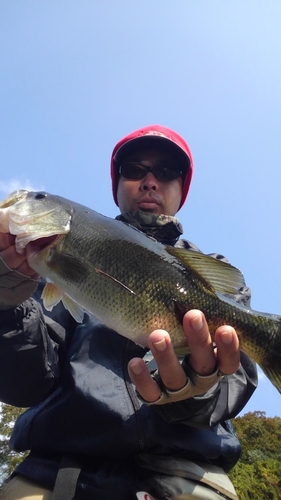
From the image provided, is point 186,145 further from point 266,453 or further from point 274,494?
point 266,453

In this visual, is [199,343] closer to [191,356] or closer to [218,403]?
[191,356]

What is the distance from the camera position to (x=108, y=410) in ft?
8.61

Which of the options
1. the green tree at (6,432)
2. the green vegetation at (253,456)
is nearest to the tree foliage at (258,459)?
the green vegetation at (253,456)

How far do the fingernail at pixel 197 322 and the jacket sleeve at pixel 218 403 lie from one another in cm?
57

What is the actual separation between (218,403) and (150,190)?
207 centimetres

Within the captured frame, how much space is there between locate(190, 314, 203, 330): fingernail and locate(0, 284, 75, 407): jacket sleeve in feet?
4.03

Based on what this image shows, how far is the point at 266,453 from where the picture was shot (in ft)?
96.4

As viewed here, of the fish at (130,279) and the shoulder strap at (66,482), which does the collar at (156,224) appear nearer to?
the fish at (130,279)

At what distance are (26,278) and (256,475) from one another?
65.6 feet

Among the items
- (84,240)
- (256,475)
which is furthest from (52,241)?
(256,475)

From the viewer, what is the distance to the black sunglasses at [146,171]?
4.00 m

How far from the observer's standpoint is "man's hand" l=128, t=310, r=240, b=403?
6.66ft

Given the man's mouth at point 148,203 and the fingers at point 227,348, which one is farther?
the man's mouth at point 148,203

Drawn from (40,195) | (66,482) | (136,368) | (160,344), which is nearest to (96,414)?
(66,482)
